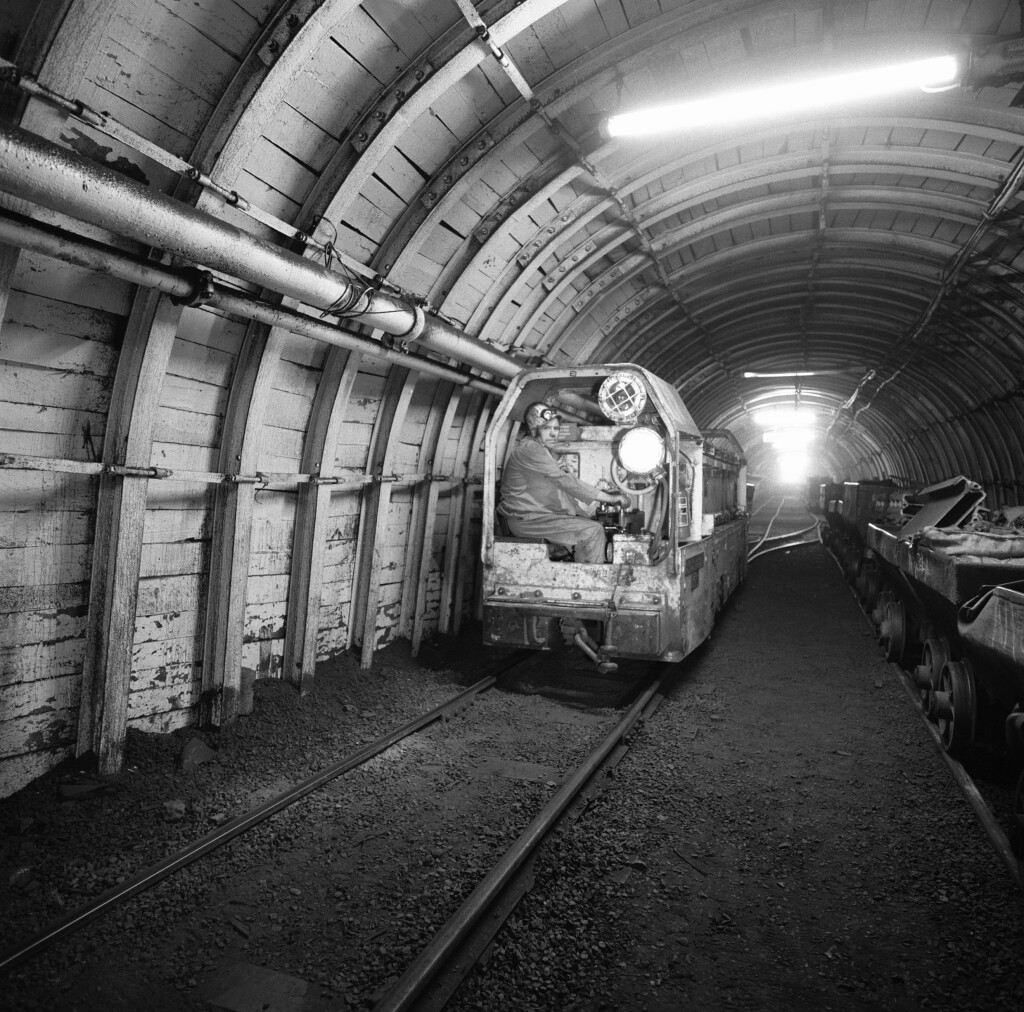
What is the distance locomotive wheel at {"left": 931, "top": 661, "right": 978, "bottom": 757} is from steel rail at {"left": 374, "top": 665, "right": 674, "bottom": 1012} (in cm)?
229

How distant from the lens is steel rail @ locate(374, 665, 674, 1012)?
229 centimetres

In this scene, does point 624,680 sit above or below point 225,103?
below

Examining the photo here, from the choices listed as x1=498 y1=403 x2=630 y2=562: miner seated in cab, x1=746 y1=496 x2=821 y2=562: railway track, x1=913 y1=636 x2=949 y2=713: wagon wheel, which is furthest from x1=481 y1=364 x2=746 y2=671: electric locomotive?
x1=746 y1=496 x2=821 y2=562: railway track

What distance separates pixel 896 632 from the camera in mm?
6828

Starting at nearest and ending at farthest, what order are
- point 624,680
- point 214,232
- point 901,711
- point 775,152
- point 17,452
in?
point 214,232, point 17,452, point 901,711, point 624,680, point 775,152

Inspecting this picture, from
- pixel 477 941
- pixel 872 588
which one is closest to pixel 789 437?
pixel 872 588

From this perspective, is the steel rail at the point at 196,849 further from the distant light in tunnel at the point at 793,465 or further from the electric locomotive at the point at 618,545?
the distant light in tunnel at the point at 793,465

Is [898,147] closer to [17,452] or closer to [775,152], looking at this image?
[775,152]

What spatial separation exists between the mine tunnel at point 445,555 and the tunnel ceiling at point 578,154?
0.11 feet

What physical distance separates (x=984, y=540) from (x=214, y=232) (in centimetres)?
500

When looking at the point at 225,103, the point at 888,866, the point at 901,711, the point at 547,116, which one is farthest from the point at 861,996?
the point at 547,116

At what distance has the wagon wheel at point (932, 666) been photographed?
16.6 ft

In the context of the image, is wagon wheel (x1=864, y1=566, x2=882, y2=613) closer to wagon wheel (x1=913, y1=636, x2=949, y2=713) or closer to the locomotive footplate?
wagon wheel (x1=913, y1=636, x2=949, y2=713)

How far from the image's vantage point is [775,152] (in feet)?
22.2
